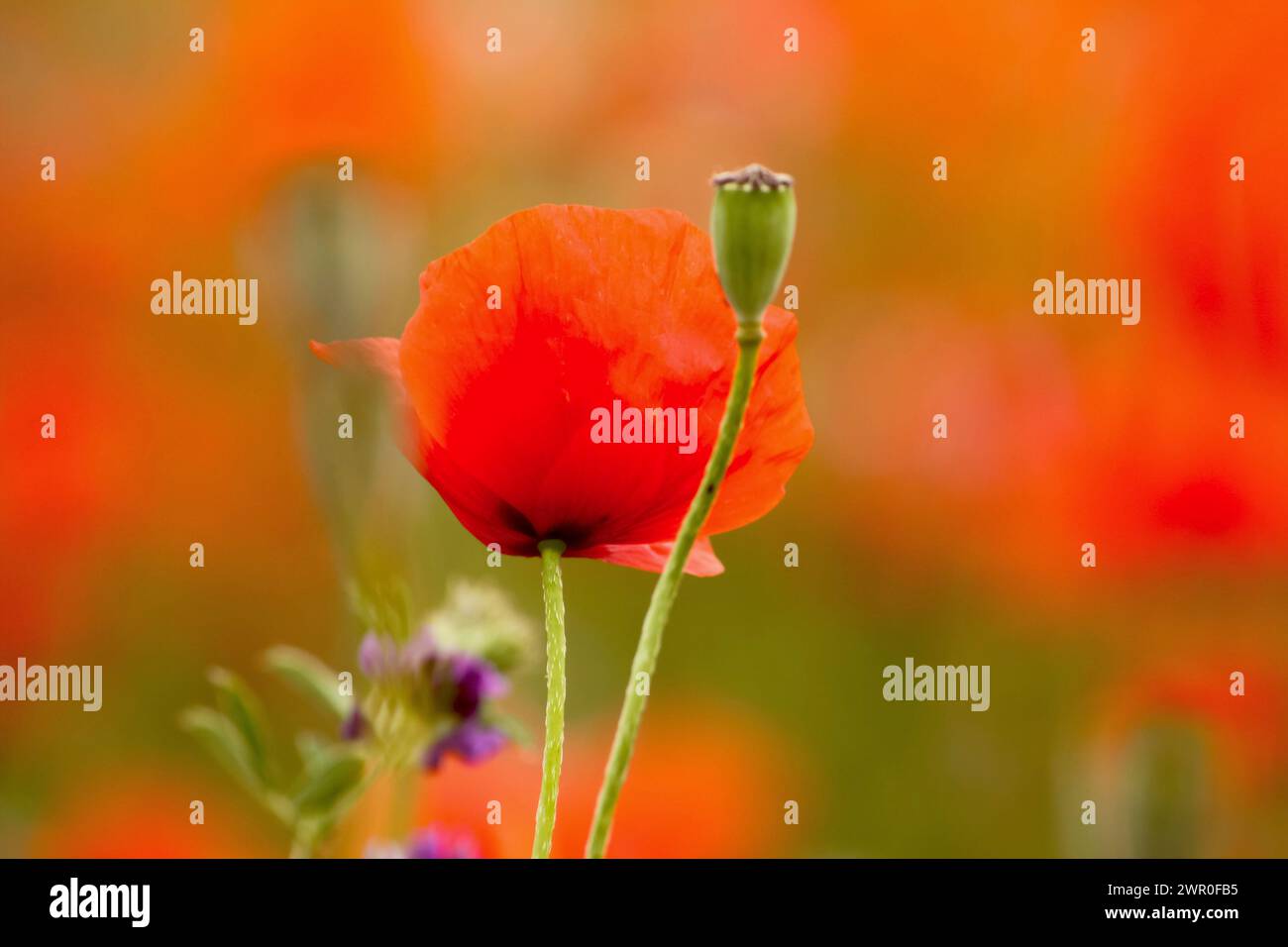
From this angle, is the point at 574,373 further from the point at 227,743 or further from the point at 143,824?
the point at 143,824

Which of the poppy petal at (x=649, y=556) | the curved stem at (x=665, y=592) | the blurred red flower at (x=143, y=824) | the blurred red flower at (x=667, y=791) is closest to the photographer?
the curved stem at (x=665, y=592)

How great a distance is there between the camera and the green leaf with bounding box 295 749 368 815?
1.03 ft

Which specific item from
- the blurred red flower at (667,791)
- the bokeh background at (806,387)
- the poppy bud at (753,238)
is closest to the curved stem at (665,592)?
the poppy bud at (753,238)

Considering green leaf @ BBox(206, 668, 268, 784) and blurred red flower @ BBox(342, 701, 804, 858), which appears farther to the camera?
blurred red flower @ BBox(342, 701, 804, 858)

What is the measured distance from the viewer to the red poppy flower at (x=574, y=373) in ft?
1.16

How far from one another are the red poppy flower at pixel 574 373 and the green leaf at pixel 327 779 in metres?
0.08

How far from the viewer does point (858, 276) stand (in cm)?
101

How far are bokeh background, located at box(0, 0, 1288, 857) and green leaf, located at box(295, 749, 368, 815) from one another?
0.44 meters

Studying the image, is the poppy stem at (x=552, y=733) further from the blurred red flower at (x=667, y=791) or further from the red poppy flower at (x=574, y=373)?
the blurred red flower at (x=667, y=791)

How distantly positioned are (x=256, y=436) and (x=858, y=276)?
0.42m

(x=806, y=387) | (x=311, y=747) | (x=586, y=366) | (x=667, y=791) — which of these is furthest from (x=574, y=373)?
→ (x=806, y=387)

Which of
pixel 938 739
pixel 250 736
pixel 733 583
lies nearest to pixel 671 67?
pixel 733 583

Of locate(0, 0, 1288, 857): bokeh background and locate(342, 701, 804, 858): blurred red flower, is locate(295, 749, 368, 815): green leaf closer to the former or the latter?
locate(342, 701, 804, 858): blurred red flower

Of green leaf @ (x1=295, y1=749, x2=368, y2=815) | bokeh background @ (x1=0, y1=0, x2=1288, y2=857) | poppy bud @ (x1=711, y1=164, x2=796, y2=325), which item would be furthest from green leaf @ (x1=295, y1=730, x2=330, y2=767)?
bokeh background @ (x1=0, y1=0, x2=1288, y2=857)
